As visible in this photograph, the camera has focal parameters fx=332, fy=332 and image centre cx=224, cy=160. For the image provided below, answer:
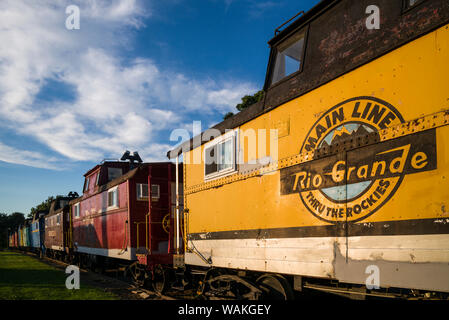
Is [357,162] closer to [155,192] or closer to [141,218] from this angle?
[155,192]

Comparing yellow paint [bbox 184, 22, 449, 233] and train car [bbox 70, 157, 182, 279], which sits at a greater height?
yellow paint [bbox 184, 22, 449, 233]

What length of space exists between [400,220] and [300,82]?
236cm

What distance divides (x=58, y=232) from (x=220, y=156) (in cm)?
2114

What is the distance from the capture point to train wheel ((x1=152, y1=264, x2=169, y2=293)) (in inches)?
365

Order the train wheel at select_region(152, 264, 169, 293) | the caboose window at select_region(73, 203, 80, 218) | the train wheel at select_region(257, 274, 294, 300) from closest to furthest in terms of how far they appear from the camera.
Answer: the train wheel at select_region(257, 274, 294, 300) → the train wheel at select_region(152, 264, 169, 293) → the caboose window at select_region(73, 203, 80, 218)

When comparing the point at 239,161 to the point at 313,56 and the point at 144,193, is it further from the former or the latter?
the point at 144,193

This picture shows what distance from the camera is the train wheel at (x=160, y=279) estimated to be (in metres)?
9.28

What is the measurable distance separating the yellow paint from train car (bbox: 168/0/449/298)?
0.01 meters

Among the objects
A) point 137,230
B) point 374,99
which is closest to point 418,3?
point 374,99

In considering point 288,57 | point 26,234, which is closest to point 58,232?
point 26,234

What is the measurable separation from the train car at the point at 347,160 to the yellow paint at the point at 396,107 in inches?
0.4

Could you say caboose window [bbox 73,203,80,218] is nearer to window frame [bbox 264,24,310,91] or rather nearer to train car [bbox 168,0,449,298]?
train car [bbox 168,0,449,298]

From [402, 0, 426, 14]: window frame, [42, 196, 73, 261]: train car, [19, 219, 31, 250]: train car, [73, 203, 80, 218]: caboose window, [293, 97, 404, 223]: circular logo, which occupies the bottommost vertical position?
[19, 219, 31, 250]: train car

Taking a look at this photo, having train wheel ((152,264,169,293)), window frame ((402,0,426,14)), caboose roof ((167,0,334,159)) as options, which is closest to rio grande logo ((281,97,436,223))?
window frame ((402,0,426,14))
